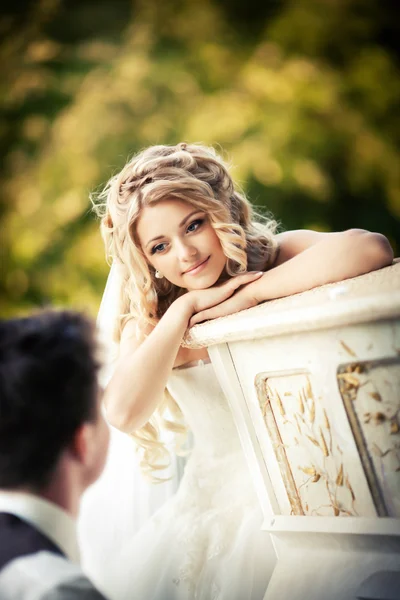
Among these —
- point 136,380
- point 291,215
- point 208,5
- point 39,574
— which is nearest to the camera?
point 39,574

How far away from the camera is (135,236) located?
→ 1.39m

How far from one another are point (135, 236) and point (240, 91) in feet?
6.29

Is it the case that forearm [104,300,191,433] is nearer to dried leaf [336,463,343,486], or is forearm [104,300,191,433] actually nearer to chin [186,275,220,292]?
chin [186,275,220,292]

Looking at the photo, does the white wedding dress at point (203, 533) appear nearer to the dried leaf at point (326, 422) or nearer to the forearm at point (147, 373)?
the forearm at point (147, 373)

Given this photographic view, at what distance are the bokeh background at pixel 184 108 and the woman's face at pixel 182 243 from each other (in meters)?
1.58

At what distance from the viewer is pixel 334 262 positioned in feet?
4.00

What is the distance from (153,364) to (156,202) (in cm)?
33

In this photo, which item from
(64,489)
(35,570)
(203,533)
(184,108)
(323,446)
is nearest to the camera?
(35,570)

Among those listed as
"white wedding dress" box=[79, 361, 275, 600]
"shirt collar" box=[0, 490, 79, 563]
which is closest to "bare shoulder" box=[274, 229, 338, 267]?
"white wedding dress" box=[79, 361, 275, 600]

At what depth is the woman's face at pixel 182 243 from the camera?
133 centimetres

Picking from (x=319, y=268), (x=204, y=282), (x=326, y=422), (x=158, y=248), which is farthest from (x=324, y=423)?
(x=158, y=248)

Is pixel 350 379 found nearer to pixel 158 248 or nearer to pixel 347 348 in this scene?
pixel 347 348

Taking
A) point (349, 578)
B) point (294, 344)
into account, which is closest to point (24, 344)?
point (294, 344)

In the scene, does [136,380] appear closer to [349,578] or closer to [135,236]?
[135,236]
